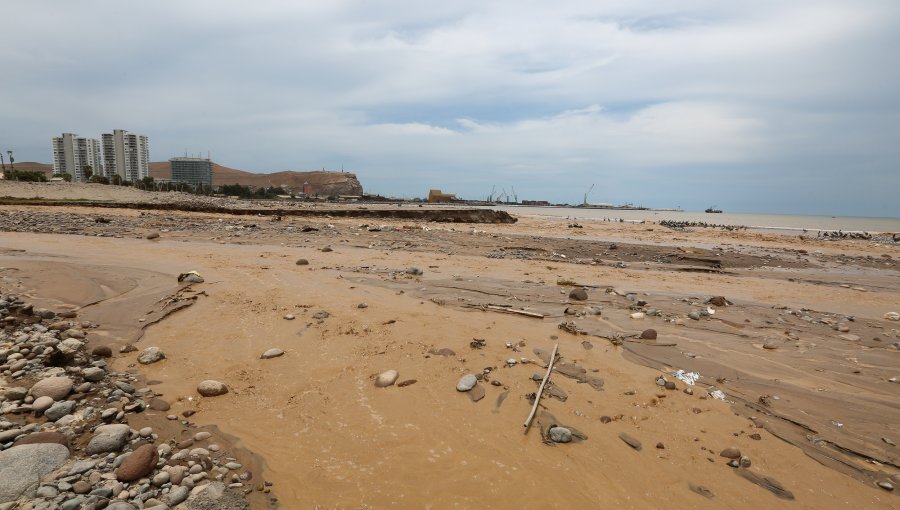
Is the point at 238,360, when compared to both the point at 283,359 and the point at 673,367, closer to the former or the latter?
the point at 283,359

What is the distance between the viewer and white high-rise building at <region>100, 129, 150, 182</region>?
354 ft

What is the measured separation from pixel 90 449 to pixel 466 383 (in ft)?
10.6

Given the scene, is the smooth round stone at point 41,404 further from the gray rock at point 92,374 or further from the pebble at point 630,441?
the pebble at point 630,441

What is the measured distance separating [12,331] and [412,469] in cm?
527

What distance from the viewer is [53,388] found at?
385 cm

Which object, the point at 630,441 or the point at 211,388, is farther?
the point at 211,388

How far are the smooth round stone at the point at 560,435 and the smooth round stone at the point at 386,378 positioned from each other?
1.79m

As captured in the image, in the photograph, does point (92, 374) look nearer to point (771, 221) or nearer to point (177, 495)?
point (177, 495)

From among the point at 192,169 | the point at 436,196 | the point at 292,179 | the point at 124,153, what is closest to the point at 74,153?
the point at 124,153

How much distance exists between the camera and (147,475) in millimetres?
3039

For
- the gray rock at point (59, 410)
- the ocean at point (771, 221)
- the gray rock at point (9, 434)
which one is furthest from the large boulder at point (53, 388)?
the ocean at point (771, 221)

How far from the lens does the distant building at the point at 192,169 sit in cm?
11919

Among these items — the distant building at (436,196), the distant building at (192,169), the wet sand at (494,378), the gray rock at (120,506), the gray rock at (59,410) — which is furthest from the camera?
the distant building at (192,169)

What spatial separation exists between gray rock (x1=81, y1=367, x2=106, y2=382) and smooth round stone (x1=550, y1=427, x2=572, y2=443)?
4.52 meters
